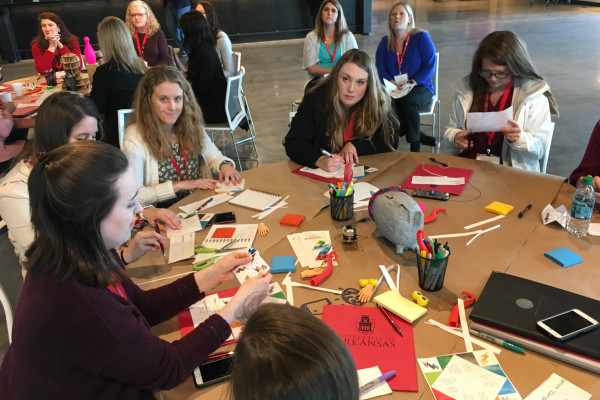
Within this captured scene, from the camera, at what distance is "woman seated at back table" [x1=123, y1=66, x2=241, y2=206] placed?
90.4 inches

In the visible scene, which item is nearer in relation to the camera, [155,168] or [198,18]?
[155,168]

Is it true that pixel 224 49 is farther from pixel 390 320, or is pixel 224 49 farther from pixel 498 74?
pixel 390 320

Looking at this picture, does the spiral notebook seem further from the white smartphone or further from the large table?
the white smartphone

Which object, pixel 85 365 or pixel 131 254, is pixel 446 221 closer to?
pixel 131 254

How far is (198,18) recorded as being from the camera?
4.18 metres

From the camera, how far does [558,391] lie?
1095mm

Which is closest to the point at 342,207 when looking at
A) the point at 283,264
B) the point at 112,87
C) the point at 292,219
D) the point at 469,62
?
the point at 292,219

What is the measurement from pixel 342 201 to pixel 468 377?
2.81 ft

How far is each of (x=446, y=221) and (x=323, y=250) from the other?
0.54m

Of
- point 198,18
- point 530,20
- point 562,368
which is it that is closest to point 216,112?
point 198,18

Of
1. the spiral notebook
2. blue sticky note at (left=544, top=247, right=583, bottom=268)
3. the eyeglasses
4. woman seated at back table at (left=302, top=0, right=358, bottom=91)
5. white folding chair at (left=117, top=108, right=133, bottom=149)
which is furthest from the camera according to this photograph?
woman seated at back table at (left=302, top=0, right=358, bottom=91)

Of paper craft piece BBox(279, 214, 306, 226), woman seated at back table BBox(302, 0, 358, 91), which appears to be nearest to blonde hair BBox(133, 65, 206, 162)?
paper craft piece BBox(279, 214, 306, 226)

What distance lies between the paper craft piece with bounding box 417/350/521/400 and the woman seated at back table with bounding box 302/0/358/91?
3.93 metres

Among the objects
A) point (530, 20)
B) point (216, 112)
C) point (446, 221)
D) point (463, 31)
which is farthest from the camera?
point (530, 20)
